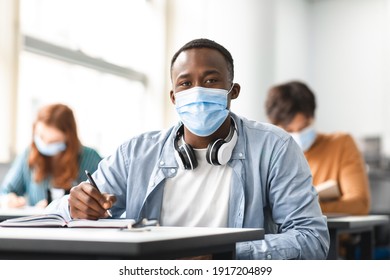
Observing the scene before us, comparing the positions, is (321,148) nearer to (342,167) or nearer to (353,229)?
(342,167)

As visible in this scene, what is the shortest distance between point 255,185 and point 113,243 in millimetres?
670

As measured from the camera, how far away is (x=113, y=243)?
97cm

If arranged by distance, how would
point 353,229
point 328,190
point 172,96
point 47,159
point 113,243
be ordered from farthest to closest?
point 47,159
point 328,190
point 353,229
point 172,96
point 113,243

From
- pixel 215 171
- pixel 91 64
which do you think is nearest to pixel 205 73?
pixel 215 171

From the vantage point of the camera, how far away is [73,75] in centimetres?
387

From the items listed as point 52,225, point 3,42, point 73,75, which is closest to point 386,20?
point 73,75

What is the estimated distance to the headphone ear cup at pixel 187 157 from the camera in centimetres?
160

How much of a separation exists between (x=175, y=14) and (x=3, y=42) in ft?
3.97

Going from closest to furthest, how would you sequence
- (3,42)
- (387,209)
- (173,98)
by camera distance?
(173,98) < (3,42) < (387,209)

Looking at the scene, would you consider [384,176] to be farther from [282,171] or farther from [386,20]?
[282,171]

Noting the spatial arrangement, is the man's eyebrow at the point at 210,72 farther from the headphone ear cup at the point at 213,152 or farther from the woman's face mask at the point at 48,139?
the woman's face mask at the point at 48,139

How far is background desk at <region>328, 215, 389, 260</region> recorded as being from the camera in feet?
6.72

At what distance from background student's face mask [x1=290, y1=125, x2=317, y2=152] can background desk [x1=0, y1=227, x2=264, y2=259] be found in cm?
168

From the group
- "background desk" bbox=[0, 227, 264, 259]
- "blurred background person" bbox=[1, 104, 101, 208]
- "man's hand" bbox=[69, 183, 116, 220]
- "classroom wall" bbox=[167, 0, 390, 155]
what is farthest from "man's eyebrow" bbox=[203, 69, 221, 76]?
"classroom wall" bbox=[167, 0, 390, 155]
